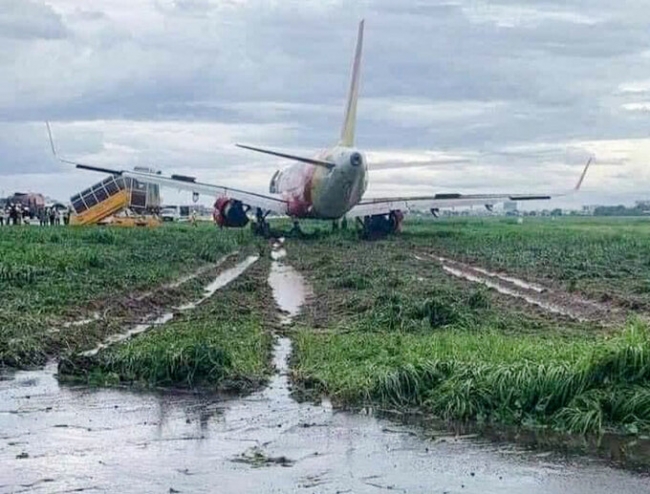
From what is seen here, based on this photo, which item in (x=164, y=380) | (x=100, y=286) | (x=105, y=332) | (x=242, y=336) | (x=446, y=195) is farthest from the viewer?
(x=446, y=195)

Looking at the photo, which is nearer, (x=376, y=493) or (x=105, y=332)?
(x=376, y=493)

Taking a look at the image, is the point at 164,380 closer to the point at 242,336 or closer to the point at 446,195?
the point at 242,336

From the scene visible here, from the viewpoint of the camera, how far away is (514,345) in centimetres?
1545

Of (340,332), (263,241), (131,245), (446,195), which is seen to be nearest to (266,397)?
(340,332)

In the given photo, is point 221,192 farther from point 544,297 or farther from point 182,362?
point 182,362

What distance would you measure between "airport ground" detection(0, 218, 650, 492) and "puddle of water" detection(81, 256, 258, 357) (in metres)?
0.09

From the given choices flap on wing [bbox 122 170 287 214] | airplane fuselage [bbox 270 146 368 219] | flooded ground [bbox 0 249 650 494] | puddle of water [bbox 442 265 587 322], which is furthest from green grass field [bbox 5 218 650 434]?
flap on wing [bbox 122 170 287 214]

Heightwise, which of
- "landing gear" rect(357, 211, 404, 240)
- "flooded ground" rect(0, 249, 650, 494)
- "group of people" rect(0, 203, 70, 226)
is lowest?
"group of people" rect(0, 203, 70, 226)

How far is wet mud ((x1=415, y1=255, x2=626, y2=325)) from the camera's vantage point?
22.5m

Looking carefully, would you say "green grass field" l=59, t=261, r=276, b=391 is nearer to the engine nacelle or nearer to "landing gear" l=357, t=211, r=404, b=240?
the engine nacelle

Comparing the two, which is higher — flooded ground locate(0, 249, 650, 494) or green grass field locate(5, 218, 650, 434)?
green grass field locate(5, 218, 650, 434)

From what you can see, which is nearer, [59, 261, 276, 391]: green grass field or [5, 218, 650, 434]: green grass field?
[5, 218, 650, 434]: green grass field

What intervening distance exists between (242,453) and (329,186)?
43.2m

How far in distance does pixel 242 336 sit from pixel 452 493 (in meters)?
8.61
